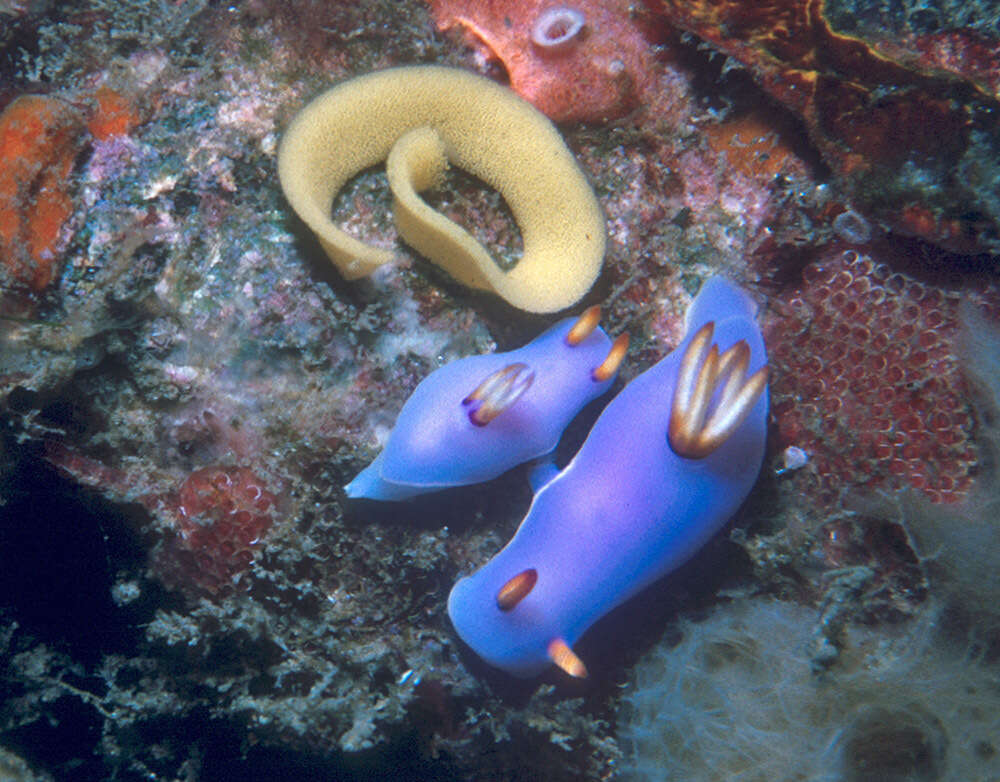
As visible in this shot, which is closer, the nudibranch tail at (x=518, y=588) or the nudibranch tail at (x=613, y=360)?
the nudibranch tail at (x=518, y=588)

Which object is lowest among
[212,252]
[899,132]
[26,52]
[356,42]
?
[899,132]

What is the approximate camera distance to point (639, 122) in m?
3.09

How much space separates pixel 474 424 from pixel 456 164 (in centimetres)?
127

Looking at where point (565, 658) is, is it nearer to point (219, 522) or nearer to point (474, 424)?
point (474, 424)

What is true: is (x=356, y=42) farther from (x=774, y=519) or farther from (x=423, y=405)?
(x=774, y=519)

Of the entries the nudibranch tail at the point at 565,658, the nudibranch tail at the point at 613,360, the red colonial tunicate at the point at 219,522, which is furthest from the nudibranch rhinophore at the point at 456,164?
the nudibranch tail at the point at 565,658

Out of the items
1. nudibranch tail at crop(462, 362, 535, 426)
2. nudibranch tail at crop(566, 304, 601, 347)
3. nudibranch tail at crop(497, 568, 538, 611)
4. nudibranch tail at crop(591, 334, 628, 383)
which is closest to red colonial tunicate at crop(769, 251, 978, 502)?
nudibranch tail at crop(591, 334, 628, 383)

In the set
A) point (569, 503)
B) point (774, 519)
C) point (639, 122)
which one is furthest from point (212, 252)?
point (774, 519)

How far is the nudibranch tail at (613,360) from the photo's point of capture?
8.63 ft

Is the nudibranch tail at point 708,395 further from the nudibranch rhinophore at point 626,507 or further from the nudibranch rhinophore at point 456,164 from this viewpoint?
the nudibranch rhinophore at point 456,164

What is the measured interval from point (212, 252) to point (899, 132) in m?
2.97

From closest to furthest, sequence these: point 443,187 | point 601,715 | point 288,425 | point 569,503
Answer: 1. point 569,503
2. point 288,425
3. point 443,187
4. point 601,715

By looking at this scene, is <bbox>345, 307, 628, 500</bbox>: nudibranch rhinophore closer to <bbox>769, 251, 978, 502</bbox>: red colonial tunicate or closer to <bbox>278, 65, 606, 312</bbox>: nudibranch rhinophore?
<bbox>278, 65, 606, 312</bbox>: nudibranch rhinophore

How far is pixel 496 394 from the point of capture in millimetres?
2434
